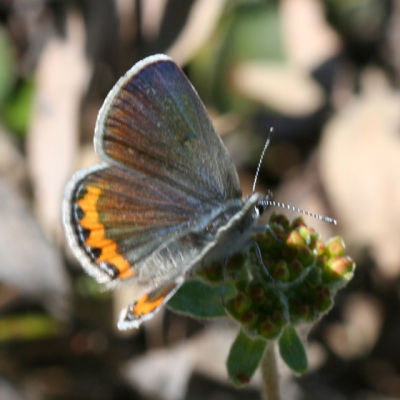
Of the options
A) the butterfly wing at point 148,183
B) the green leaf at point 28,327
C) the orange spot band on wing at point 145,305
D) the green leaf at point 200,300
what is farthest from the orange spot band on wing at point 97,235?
the green leaf at point 28,327

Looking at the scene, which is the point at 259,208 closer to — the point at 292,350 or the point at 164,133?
the point at 164,133

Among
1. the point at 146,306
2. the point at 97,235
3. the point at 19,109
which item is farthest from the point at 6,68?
the point at 146,306

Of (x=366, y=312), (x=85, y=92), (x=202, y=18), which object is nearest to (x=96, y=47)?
(x=85, y=92)

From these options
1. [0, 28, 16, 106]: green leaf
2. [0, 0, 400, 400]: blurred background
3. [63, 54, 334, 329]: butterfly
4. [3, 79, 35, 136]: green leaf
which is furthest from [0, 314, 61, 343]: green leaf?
[63, 54, 334, 329]: butterfly

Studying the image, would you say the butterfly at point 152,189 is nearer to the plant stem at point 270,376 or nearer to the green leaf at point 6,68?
the plant stem at point 270,376

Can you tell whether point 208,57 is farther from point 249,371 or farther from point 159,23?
point 249,371

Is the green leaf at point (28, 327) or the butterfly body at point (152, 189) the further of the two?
the green leaf at point (28, 327)
